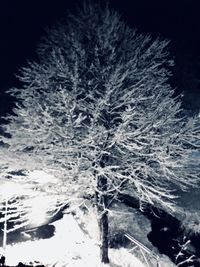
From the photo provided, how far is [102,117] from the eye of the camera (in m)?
10.5

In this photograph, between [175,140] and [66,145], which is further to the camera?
[175,140]

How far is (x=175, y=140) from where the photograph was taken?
32.8 ft

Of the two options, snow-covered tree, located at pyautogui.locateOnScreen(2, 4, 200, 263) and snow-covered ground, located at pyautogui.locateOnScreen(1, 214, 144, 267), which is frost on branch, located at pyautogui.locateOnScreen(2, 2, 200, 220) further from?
snow-covered ground, located at pyautogui.locateOnScreen(1, 214, 144, 267)

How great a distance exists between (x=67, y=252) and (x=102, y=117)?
5411 mm

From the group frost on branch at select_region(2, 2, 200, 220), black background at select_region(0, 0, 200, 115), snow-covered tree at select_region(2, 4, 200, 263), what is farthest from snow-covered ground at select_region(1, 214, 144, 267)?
black background at select_region(0, 0, 200, 115)

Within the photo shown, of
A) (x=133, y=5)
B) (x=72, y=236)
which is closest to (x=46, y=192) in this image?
(x=72, y=236)

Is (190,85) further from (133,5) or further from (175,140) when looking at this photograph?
(175,140)

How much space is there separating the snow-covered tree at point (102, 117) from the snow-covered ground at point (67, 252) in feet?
2.43

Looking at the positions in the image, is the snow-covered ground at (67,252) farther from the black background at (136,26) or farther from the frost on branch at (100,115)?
the black background at (136,26)

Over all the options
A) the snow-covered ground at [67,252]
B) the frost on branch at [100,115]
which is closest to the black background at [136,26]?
the frost on branch at [100,115]

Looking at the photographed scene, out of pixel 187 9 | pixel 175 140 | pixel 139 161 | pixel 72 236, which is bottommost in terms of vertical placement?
pixel 72 236

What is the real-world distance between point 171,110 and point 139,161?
6.44 ft

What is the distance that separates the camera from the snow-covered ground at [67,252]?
10992 mm

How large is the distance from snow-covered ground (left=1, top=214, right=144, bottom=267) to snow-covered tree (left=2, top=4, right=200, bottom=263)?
741 mm
